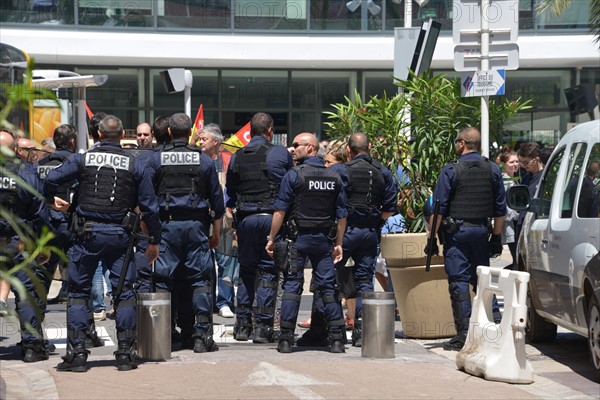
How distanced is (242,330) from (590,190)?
363 cm

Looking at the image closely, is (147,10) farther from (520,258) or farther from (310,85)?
(520,258)

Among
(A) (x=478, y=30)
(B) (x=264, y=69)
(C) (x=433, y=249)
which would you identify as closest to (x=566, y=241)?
(C) (x=433, y=249)

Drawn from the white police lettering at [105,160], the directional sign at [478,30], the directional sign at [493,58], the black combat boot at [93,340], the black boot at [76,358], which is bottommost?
the black combat boot at [93,340]

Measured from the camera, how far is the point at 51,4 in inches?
1032

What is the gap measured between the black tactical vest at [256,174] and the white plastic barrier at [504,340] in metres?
2.42

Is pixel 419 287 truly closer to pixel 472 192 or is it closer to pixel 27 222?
pixel 472 192

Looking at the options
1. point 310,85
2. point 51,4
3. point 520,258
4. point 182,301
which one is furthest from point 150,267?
point 310,85

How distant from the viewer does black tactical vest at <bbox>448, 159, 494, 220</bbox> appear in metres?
9.92

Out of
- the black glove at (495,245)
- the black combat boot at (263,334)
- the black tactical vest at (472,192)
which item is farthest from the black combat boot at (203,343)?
the black glove at (495,245)

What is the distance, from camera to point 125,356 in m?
8.67

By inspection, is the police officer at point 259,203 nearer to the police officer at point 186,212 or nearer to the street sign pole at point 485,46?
the police officer at point 186,212

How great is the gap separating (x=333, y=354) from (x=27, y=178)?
2901 mm

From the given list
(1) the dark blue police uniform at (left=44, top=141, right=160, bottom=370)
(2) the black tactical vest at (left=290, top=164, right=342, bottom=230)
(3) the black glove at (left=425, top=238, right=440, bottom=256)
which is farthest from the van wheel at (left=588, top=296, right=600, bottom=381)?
(1) the dark blue police uniform at (left=44, top=141, right=160, bottom=370)

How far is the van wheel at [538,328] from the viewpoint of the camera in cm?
1022
